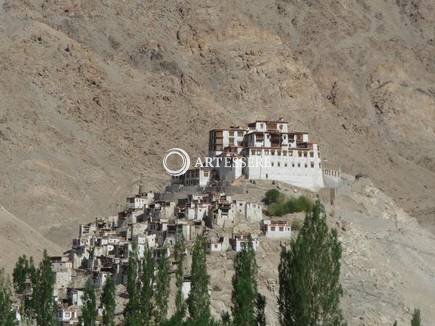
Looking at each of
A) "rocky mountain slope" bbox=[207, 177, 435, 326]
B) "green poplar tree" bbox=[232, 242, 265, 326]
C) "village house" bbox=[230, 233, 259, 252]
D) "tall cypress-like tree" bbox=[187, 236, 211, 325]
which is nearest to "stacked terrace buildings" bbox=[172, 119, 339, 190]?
"rocky mountain slope" bbox=[207, 177, 435, 326]

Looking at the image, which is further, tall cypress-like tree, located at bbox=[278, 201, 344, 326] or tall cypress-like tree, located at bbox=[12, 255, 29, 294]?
tall cypress-like tree, located at bbox=[12, 255, 29, 294]

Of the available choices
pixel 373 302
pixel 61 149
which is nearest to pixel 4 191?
pixel 61 149

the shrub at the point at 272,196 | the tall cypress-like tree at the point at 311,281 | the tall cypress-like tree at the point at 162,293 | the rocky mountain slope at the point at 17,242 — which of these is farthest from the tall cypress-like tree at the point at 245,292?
the rocky mountain slope at the point at 17,242

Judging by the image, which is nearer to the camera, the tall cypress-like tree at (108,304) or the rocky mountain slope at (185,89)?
the tall cypress-like tree at (108,304)

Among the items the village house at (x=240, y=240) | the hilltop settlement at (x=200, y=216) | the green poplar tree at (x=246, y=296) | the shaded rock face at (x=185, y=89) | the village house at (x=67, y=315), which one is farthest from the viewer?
the shaded rock face at (x=185, y=89)

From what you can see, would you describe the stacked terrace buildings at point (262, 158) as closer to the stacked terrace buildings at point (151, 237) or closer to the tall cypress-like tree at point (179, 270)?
the stacked terrace buildings at point (151, 237)

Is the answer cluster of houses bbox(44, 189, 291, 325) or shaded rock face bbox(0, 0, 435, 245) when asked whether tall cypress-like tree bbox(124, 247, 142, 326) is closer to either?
cluster of houses bbox(44, 189, 291, 325)
